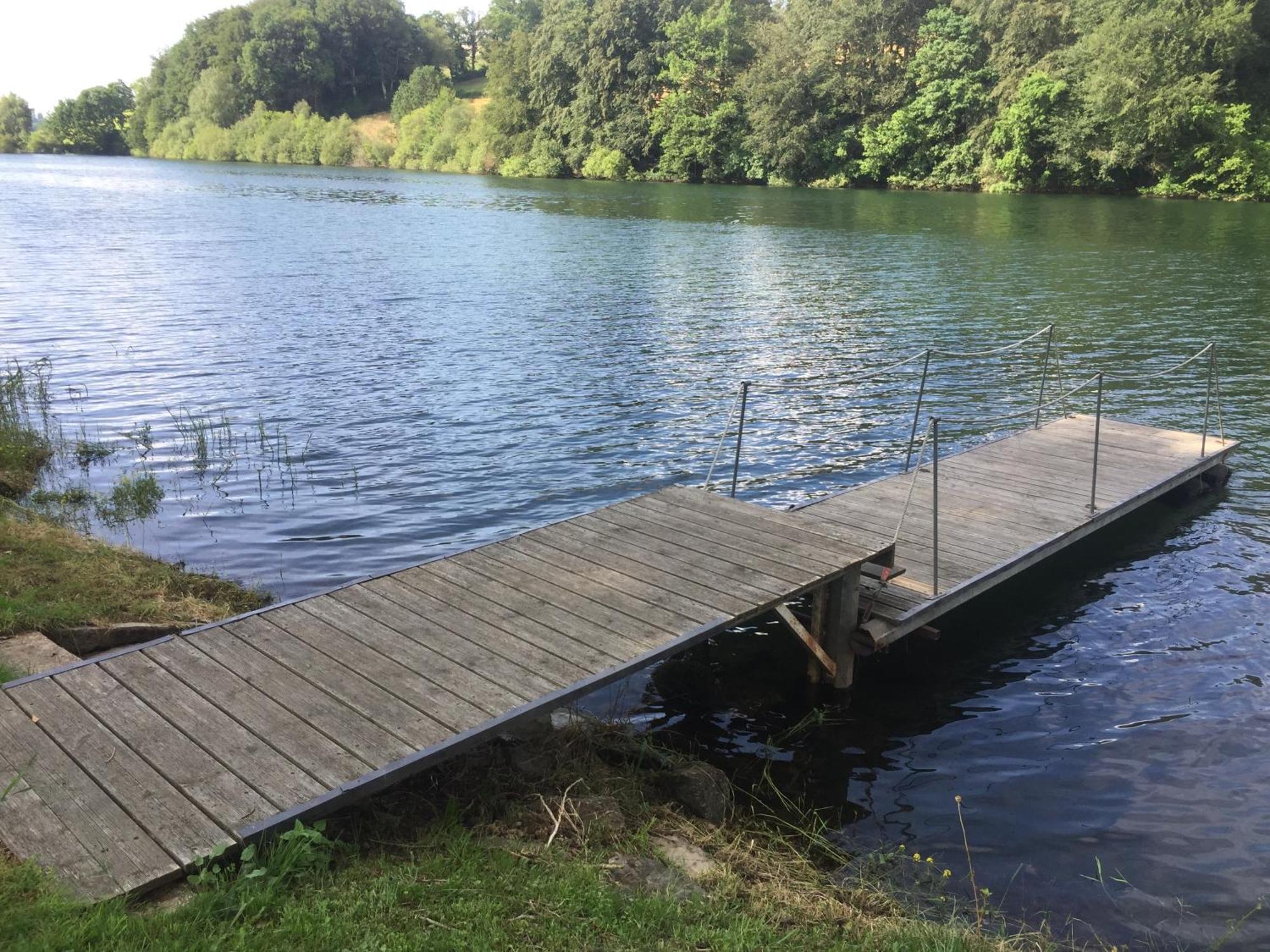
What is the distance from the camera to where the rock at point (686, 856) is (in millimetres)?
5484

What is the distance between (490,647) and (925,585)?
170 inches

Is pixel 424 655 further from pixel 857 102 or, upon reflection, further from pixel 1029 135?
pixel 857 102

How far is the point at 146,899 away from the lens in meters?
4.42

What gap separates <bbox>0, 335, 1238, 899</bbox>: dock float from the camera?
4.95 metres

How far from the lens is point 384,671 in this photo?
249 inches

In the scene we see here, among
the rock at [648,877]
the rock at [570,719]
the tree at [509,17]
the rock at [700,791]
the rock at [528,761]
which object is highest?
the tree at [509,17]

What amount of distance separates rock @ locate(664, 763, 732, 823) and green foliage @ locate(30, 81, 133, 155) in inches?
6644

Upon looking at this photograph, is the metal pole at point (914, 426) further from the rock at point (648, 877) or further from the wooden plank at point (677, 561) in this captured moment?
the rock at point (648, 877)

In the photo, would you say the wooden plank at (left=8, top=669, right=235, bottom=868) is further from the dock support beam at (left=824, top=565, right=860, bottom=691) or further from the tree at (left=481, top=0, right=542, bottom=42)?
the tree at (left=481, top=0, right=542, bottom=42)

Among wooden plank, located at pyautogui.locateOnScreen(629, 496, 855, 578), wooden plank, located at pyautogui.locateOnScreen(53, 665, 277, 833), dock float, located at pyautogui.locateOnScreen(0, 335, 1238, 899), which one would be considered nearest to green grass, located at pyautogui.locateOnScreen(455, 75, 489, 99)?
wooden plank, located at pyautogui.locateOnScreen(629, 496, 855, 578)

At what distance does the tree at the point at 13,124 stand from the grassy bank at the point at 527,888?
187415 millimetres

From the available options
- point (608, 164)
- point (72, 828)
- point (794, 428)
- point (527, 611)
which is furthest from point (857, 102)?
point (72, 828)

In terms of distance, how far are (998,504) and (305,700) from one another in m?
8.23

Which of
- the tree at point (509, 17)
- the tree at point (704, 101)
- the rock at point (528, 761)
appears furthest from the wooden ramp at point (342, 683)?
the tree at point (509, 17)
